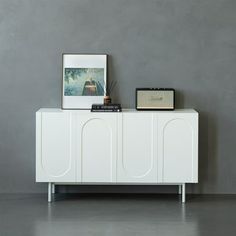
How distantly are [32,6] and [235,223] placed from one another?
92.2 inches

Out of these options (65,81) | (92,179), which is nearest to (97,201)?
(92,179)

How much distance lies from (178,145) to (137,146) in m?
0.32

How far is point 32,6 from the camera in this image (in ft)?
17.4

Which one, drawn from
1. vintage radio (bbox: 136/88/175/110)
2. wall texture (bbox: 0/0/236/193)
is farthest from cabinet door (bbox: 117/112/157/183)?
wall texture (bbox: 0/0/236/193)

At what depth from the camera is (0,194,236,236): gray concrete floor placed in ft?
14.2

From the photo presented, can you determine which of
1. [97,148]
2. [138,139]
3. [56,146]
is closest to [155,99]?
[138,139]

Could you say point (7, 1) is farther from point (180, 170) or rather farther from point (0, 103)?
point (180, 170)

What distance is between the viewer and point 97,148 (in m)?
5.06

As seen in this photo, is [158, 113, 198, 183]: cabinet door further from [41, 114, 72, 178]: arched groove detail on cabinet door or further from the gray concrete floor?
[41, 114, 72, 178]: arched groove detail on cabinet door

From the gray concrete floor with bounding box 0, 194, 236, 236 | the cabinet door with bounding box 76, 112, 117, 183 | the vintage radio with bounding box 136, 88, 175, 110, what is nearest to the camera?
the gray concrete floor with bounding box 0, 194, 236, 236

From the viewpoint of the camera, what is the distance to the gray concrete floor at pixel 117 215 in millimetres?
4316

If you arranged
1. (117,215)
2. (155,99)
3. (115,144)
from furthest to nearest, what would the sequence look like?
(155,99), (115,144), (117,215)

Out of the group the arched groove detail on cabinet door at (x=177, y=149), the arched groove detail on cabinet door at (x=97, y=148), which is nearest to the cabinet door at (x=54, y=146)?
the arched groove detail on cabinet door at (x=97, y=148)

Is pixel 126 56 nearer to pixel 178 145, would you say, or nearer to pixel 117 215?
pixel 178 145
